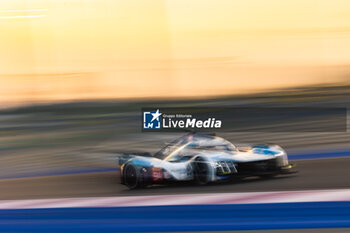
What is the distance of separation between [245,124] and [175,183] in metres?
0.64

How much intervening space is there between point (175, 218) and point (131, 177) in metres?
0.43

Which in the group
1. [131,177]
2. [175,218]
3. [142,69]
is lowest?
[175,218]

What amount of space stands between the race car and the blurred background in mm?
68

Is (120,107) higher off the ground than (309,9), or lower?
lower

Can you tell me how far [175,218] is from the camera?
283cm

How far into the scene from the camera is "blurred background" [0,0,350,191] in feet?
9.11

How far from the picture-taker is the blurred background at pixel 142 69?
2.78m

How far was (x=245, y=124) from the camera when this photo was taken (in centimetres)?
278

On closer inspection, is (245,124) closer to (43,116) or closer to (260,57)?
(260,57)

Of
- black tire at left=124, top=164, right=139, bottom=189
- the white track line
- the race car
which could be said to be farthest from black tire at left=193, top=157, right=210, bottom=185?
black tire at left=124, top=164, right=139, bottom=189

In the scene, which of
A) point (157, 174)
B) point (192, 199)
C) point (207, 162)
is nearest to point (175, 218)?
point (192, 199)

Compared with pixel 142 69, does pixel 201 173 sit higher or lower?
lower

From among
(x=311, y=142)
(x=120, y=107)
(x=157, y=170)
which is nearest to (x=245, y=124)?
(x=311, y=142)

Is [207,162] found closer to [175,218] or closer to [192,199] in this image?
[192,199]
